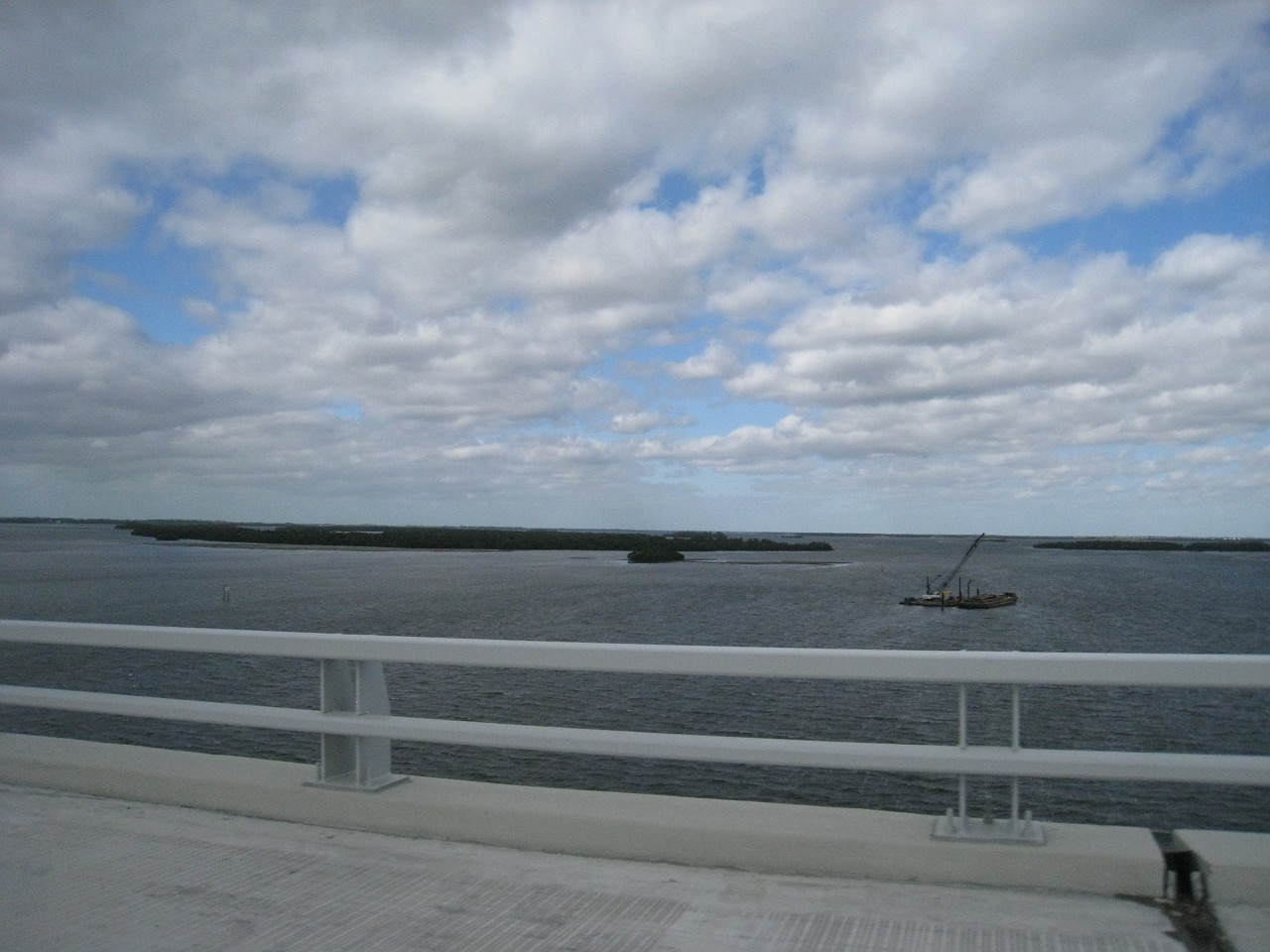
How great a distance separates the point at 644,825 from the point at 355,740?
5.31ft

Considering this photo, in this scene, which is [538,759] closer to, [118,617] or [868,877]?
[868,877]

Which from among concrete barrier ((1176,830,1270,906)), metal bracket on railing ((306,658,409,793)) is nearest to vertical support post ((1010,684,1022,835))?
concrete barrier ((1176,830,1270,906))

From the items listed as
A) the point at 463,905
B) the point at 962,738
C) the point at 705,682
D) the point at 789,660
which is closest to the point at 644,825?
the point at 463,905

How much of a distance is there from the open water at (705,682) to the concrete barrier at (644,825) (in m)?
1.17

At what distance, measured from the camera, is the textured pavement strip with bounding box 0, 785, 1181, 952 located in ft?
12.7

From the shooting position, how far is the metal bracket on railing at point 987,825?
437 cm

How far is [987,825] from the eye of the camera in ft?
14.9

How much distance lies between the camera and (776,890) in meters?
4.33

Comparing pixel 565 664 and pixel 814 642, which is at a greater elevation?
pixel 565 664

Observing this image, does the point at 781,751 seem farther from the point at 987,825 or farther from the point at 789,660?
the point at 987,825

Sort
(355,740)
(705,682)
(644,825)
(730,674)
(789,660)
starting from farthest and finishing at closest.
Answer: (705,682) < (355,740) < (644,825) < (730,674) < (789,660)

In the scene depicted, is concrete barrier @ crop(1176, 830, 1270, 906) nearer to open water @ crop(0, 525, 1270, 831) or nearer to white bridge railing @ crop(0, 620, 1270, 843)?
white bridge railing @ crop(0, 620, 1270, 843)

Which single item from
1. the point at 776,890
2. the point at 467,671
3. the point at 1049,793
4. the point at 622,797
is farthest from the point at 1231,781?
the point at 467,671

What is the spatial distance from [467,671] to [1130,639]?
33132mm
